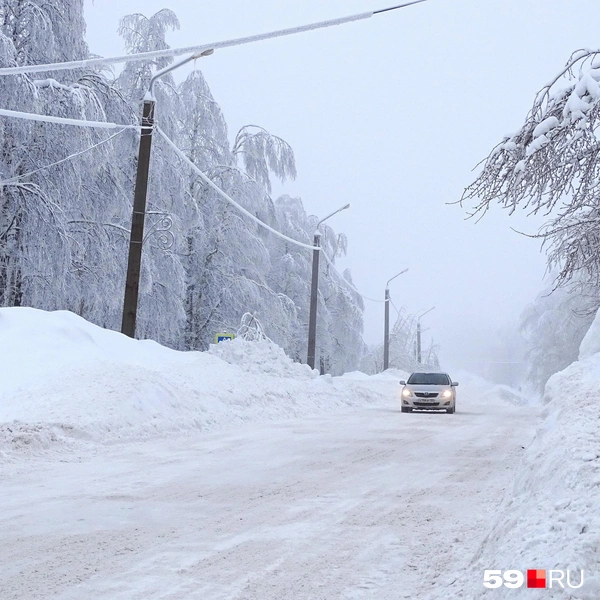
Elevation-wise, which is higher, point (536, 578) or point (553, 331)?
point (553, 331)

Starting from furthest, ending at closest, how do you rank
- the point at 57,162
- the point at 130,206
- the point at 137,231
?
1. the point at 130,206
2. the point at 57,162
3. the point at 137,231

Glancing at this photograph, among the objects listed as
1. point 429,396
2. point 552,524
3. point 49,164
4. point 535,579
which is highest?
point 49,164

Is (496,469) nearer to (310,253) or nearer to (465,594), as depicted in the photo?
(465,594)

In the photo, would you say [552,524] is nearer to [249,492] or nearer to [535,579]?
[535,579]

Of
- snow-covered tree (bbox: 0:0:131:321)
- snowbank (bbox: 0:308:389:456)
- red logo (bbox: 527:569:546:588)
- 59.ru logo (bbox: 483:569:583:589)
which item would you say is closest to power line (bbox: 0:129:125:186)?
snow-covered tree (bbox: 0:0:131:321)

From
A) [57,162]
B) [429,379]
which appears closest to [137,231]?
[57,162]

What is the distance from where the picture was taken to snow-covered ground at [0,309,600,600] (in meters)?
4.70

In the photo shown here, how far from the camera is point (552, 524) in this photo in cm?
421

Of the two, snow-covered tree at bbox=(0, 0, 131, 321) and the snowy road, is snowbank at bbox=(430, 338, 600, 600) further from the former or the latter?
snow-covered tree at bbox=(0, 0, 131, 321)

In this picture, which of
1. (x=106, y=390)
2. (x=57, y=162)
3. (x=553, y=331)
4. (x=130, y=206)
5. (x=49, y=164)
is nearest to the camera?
(x=106, y=390)

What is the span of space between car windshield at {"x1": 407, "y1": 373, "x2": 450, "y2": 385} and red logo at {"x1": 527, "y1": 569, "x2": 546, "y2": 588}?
20581mm

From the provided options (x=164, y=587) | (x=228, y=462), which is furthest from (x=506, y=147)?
(x=164, y=587)

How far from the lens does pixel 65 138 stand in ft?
71.5

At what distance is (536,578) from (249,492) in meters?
4.71
